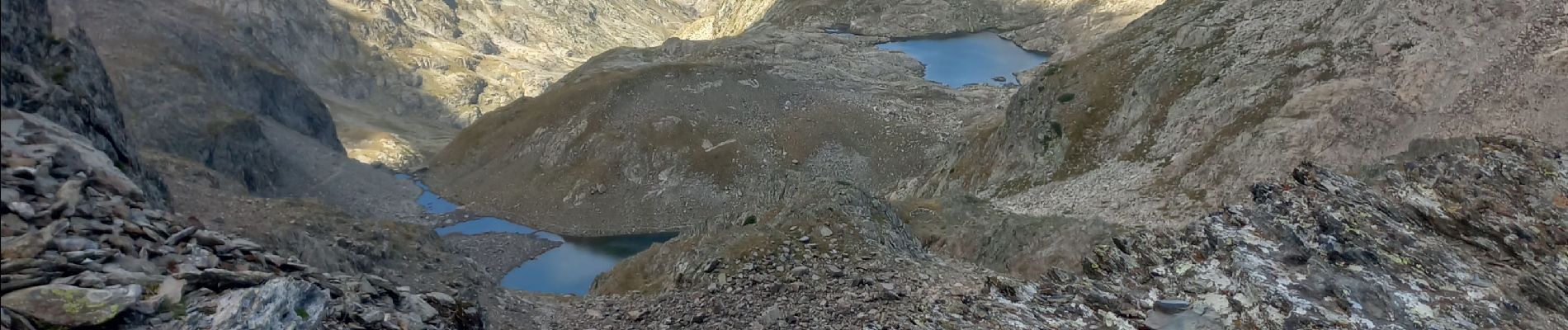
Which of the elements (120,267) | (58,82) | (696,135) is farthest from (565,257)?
(120,267)

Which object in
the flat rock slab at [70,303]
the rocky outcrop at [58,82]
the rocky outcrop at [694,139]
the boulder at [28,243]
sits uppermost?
the boulder at [28,243]

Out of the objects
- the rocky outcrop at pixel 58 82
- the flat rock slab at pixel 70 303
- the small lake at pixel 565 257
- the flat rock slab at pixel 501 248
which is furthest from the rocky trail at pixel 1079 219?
the small lake at pixel 565 257

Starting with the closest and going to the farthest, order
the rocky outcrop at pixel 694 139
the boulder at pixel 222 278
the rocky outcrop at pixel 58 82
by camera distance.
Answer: the boulder at pixel 222 278 → the rocky outcrop at pixel 58 82 → the rocky outcrop at pixel 694 139

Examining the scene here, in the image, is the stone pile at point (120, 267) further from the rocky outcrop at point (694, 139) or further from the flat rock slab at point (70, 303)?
the rocky outcrop at point (694, 139)

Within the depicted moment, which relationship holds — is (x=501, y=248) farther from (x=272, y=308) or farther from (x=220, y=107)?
(x=272, y=308)

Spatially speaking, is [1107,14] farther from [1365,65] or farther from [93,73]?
[93,73]

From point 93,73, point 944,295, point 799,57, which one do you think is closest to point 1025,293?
point 944,295
